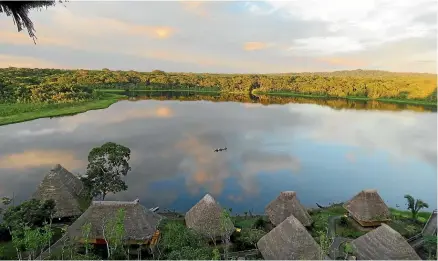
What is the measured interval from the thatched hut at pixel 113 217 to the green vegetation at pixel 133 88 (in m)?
28.1

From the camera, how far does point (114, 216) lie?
1235 centimetres

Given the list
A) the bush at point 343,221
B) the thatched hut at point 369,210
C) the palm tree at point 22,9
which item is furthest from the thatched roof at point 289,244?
the palm tree at point 22,9

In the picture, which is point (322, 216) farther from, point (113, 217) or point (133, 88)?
point (133, 88)

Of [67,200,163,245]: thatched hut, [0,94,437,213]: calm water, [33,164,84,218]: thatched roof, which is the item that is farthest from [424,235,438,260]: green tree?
[33,164,84,218]: thatched roof

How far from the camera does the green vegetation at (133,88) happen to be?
4294 centimetres

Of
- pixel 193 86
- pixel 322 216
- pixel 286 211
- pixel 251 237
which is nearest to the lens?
pixel 251 237

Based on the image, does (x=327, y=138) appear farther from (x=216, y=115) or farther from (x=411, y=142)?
(x=216, y=115)

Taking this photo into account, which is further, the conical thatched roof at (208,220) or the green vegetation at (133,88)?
→ the green vegetation at (133,88)

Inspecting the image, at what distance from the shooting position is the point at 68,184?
49.8ft

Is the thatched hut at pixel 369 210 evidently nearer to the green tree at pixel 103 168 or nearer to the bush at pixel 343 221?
the bush at pixel 343 221

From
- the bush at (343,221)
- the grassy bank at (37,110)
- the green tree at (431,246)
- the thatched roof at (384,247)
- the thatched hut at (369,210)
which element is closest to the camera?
the thatched roof at (384,247)

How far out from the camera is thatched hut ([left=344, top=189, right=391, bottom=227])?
14789mm

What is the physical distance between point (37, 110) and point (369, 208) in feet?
121

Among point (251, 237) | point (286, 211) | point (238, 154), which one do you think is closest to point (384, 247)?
point (286, 211)
